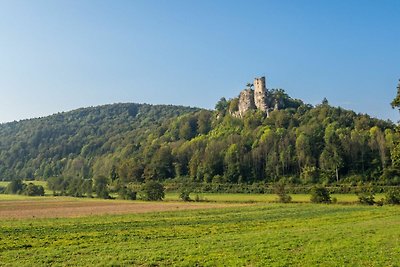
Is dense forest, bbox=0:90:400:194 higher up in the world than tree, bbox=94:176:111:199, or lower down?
higher up

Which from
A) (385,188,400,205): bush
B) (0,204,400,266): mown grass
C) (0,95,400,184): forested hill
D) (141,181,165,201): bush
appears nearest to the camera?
(0,204,400,266): mown grass

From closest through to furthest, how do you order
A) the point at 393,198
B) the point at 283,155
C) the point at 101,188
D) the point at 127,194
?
1. the point at 393,198
2. the point at 127,194
3. the point at 101,188
4. the point at 283,155

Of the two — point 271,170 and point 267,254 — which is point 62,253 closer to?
point 267,254

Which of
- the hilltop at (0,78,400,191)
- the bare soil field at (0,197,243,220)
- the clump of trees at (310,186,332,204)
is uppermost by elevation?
the hilltop at (0,78,400,191)

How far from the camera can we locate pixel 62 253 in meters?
25.4

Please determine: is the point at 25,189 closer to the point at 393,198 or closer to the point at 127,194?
the point at 127,194

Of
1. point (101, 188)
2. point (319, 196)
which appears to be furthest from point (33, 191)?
point (319, 196)

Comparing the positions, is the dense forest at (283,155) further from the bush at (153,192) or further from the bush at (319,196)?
the bush at (319,196)

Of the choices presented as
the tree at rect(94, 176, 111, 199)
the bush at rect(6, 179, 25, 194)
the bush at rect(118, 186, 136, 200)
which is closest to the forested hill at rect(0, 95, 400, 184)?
the tree at rect(94, 176, 111, 199)

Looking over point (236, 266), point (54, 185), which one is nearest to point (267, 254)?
point (236, 266)

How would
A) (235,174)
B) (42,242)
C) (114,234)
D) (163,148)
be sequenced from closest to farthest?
(42,242)
(114,234)
(235,174)
(163,148)

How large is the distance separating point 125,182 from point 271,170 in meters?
55.0

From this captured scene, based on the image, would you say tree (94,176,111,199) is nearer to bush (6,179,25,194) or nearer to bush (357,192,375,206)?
bush (6,179,25,194)

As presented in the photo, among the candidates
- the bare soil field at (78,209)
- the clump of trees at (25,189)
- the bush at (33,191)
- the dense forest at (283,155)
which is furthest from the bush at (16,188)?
the bare soil field at (78,209)
